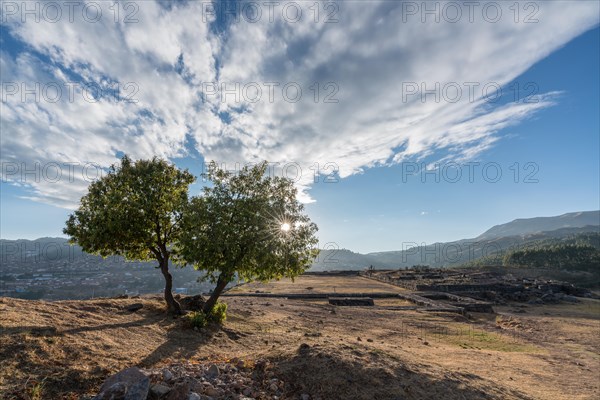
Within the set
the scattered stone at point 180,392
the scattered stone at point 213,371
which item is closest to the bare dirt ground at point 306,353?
the scattered stone at point 213,371

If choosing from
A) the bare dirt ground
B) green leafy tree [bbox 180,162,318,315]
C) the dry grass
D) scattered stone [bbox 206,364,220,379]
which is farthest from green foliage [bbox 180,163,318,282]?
the dry grass

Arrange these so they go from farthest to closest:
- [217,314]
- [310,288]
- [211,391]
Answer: [310,288] < [217,314] < [211,391]

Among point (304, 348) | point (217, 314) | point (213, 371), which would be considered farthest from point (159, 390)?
point (217, 314)

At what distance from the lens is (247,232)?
19.4 m

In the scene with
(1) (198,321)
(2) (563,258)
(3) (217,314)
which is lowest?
(2) (563,258)

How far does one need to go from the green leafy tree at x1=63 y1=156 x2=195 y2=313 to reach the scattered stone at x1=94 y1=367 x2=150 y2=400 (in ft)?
39.4

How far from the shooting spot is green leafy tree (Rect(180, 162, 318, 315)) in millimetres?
18797

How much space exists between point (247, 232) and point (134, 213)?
6.81 metres

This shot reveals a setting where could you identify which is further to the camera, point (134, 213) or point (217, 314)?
point (217, 314)

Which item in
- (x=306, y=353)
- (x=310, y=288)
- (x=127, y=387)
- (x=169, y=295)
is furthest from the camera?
(x=310, y=288)

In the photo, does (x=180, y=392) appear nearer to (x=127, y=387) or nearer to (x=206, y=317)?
(x=127, y=387)

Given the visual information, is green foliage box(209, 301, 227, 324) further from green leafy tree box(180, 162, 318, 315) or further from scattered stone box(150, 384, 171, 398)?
scattered stone box(150, 384, 171, 398)

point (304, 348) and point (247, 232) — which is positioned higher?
point (247, 232)

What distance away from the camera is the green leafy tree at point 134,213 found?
61.2ft
